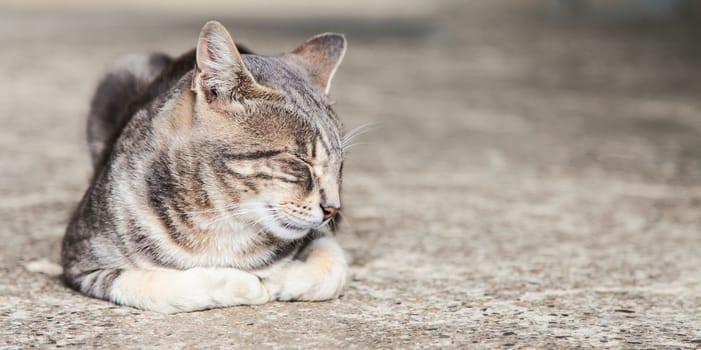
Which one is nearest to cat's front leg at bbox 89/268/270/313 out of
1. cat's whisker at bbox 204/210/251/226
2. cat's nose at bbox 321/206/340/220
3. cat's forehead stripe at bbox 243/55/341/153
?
cat's whisker at bbox 204/210/251/226

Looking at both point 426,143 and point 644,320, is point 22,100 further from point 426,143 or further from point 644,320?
point 644,320

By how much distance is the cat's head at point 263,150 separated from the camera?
284cm

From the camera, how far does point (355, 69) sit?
8883 millimetres

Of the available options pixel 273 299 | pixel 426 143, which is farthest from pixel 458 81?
pixel 273 299

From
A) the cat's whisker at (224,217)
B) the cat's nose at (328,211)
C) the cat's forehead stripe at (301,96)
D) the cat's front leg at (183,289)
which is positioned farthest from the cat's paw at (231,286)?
the cat's forehead stripe at (301,96)

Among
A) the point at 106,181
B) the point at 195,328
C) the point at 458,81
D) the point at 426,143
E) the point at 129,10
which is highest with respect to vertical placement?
the point at 129,10

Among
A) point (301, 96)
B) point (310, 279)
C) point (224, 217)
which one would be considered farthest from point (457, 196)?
point (224, 217)

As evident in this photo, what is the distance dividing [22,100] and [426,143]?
9.31ft

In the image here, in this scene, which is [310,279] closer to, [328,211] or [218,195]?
[328,211]

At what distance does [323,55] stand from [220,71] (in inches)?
24.3

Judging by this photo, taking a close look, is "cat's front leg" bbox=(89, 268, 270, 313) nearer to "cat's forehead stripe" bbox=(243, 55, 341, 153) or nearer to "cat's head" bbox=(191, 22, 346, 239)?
"cat's head" bbox=(191, 22, 346, 239)

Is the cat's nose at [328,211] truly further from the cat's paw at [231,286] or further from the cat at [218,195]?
the cat's paw at [231,286]

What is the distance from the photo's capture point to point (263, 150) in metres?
2.87

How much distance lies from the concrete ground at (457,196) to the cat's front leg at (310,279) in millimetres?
50
